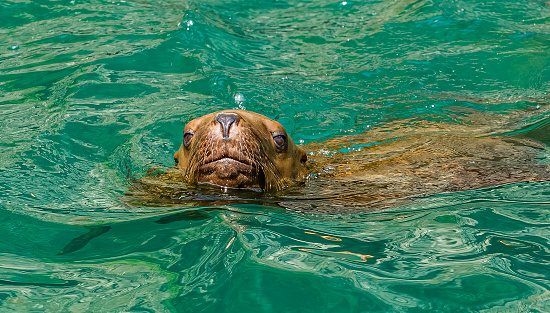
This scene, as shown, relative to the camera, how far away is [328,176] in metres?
5.46

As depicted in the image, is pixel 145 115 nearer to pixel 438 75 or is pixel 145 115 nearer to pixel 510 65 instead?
pixel 438 75

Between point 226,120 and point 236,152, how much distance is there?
0.26 m

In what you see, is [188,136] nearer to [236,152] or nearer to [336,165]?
[236,152]

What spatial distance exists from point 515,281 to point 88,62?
293 inches

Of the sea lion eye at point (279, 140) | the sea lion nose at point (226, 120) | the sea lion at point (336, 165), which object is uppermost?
the sea lion nose at point (226, 120)

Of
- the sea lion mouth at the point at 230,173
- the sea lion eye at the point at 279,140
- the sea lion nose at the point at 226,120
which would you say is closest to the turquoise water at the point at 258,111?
the sea lion mouth at the point at 230,173

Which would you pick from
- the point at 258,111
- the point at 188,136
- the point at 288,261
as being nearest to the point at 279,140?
the point at 188,136

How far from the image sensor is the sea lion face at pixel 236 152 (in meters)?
4.57

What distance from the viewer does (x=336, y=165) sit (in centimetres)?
575

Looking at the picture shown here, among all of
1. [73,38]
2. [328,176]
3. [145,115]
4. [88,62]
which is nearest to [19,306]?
[328,176]

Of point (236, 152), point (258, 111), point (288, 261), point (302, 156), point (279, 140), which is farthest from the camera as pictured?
point (258, 111)

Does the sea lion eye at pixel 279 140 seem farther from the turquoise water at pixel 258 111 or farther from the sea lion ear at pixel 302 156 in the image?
the turquoise water at pixel 258 111

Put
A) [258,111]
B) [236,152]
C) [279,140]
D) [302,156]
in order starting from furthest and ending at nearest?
[258,111], [302,156], [279,140], [236,152]

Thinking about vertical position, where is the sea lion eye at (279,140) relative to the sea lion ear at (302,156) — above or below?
above
